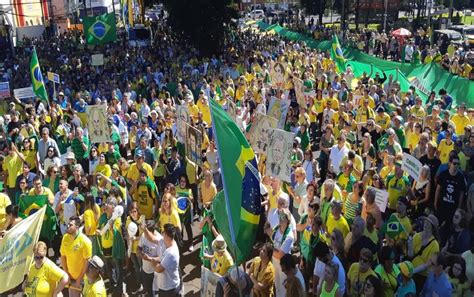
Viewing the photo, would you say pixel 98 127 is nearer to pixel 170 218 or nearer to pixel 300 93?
pixel 170 218

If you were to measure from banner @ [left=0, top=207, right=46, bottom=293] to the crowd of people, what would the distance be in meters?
0.18

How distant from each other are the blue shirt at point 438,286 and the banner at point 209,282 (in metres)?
2.13

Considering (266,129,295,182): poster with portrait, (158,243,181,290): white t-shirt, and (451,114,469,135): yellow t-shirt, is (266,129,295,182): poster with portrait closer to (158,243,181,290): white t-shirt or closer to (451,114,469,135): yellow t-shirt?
(158,243,181,290): white t-shirt

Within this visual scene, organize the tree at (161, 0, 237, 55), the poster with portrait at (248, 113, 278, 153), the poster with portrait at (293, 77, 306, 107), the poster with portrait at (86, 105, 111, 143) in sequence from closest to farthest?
the poster with portrait at (248, 113, 278, 153) → the poster with portrait at (86, 105, 111, 143) → the poster with portrait at (293, 77, 306, 107) → the tree at (161, 0, 237, 55)

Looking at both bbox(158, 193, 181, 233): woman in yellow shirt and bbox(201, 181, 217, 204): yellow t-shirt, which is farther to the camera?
bbox(201, 181, 217, 204): yellow t-shirt

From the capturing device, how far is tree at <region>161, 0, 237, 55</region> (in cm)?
2880

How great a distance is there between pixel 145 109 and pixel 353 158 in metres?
7.13

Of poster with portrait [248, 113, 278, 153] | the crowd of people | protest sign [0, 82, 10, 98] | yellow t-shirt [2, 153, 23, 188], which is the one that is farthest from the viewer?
protest sign [0, 82, 10, 98]

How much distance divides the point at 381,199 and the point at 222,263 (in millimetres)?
2288

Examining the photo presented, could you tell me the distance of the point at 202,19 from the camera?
1150 inches

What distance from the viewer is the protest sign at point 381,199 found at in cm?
700

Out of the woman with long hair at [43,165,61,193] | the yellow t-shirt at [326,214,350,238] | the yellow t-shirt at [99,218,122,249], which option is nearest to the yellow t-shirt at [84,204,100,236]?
the yellow t-shirt at [99,218,122,249]

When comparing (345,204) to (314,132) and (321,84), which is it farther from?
(321,84)

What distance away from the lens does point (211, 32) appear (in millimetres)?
29312
